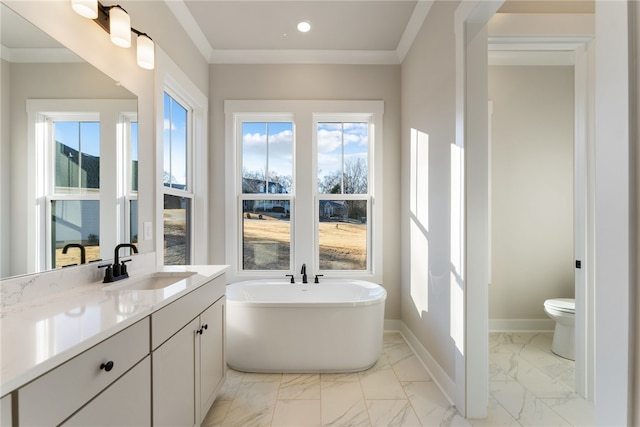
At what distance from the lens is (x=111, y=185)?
1551 mm

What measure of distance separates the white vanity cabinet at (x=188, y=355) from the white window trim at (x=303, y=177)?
48.9 inches

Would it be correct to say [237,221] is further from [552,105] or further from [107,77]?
[552,105]

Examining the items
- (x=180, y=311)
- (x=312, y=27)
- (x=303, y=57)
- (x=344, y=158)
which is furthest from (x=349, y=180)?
(x=180, y=311)

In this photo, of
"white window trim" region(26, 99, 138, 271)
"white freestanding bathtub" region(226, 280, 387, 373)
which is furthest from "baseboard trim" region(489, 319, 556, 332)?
"white window trim" region(26, 99, 138, 271)

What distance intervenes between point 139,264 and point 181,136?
1.35 meters

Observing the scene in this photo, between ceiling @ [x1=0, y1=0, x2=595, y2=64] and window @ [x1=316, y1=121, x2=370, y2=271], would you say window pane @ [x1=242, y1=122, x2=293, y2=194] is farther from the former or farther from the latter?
ceiling @ [x1=0, y1=0, x2=595, y2=64]

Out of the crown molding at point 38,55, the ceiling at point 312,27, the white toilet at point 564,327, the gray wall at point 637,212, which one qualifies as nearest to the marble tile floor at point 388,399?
the white toilet at point 564,327

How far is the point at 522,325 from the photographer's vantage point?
2.97m

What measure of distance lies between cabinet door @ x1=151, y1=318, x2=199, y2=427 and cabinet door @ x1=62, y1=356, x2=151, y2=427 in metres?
0.06

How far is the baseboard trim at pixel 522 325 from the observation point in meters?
2.96

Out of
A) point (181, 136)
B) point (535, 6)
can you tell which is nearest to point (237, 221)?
point (181, 136)

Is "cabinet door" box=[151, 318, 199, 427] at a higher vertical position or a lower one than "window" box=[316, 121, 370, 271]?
lower

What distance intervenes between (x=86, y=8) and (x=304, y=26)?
1.69m

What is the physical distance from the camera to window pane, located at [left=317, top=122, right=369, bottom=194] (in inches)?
124
